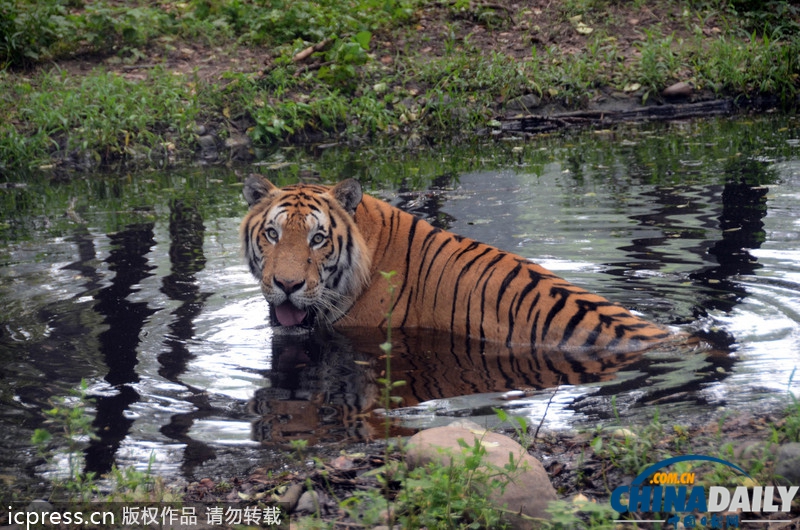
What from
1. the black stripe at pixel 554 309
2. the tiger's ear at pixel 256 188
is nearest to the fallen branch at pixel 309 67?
the tiger's ear at pixel 256 188

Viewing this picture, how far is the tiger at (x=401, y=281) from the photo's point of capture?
460 centimetres

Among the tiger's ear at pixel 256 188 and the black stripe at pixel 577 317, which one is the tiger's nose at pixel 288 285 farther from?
the black stripe at pixel 577 317

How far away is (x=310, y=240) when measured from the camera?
4.92 meters

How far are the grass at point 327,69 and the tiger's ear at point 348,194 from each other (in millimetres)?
7114

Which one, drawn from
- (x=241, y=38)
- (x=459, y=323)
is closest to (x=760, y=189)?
(x=459, y=323)


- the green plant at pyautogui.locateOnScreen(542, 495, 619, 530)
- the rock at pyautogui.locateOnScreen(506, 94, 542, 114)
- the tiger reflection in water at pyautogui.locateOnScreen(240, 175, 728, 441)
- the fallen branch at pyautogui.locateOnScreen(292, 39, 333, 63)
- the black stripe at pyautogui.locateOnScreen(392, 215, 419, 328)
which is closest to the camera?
the green plant at pyautogui.locateOnScreen(542, 495, 619, 530)

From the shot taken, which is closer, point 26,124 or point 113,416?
point 113,416

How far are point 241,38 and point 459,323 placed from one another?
1050 cm

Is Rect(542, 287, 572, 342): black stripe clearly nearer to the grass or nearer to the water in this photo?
the water

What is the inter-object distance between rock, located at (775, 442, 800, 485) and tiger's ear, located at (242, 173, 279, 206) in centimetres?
322

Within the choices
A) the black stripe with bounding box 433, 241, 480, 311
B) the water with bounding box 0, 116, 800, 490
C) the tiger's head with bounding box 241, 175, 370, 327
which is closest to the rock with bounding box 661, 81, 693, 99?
the water with bounding box 0, 116, 800, 490

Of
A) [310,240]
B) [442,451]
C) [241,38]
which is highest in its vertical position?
[241,38]

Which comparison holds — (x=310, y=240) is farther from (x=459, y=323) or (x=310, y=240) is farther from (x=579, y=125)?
(x=579, y=125)

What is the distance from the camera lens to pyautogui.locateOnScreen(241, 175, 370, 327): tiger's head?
479cm
